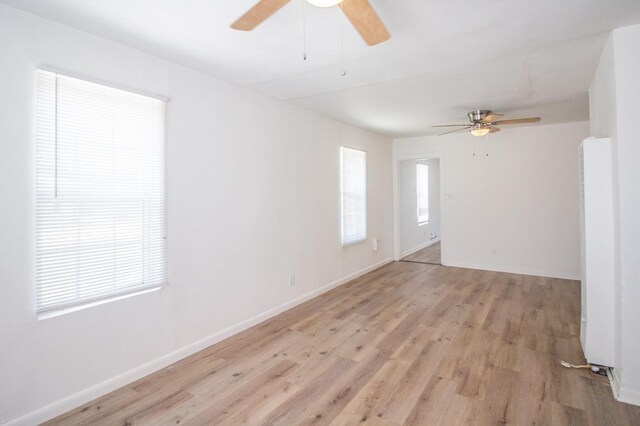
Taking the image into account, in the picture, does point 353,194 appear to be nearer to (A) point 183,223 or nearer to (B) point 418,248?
(A) point 183,223

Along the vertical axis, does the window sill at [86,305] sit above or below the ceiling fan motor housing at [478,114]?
below

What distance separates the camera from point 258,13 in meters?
1.60

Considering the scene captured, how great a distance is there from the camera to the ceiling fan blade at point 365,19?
1.52m

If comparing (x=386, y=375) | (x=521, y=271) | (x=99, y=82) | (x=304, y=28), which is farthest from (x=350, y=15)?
(x=521, y=271)

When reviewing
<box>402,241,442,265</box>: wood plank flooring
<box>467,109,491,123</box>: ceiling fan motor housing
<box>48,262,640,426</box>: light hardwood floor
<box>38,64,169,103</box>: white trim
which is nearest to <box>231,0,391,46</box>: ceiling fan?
<box>38,64,169,103</box>: white trim

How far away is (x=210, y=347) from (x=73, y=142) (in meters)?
2.02

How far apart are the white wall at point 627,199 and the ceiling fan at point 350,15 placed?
1738 millimetres

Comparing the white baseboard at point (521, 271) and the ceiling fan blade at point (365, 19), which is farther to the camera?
the white baseboard at point (521, 271)

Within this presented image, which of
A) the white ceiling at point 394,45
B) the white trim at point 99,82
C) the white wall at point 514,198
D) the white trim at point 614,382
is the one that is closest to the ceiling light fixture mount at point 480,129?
the white ceiling at point 394,45

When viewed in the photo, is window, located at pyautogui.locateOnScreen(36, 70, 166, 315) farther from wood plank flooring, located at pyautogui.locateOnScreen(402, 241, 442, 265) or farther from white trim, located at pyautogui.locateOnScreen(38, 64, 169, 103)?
wood plank flooring, located at pyautogui.locateOnScreen(402, 241, 442, 265)

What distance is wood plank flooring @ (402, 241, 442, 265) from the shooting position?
6.67 metres

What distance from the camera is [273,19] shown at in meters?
2.05

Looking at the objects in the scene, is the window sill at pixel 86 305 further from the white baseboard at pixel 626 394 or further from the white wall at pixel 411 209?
the white wall at pixel 411 209

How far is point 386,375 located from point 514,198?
445cm
